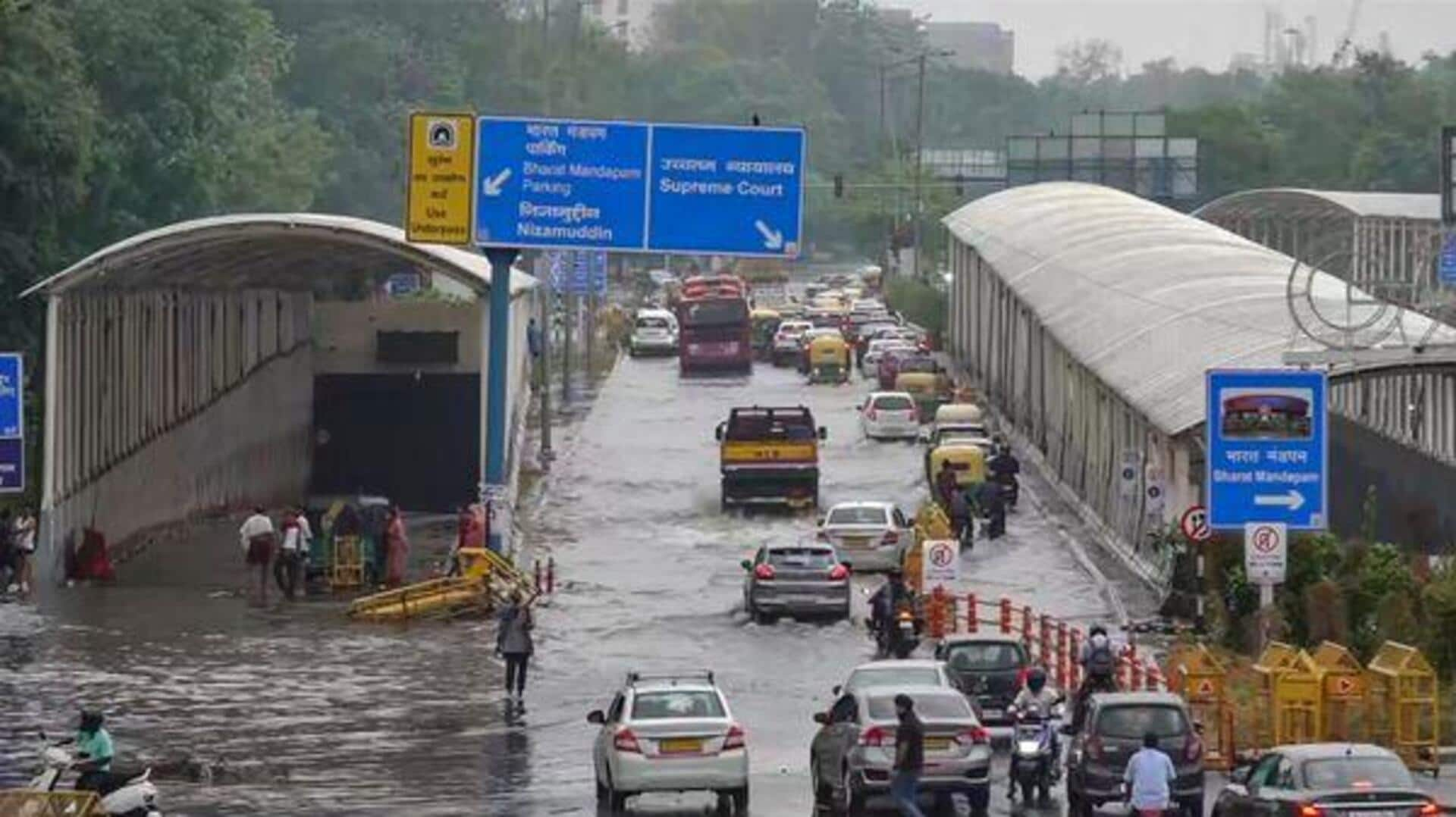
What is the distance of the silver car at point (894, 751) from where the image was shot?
30.9 m

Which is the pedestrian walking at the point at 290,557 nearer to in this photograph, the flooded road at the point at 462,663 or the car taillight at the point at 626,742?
the flooded road at the point at 462,663

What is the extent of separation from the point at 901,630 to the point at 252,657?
7.99 m

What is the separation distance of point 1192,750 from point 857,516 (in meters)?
25.8

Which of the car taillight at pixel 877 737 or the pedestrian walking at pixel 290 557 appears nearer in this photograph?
the car taillight at pixel 877 737

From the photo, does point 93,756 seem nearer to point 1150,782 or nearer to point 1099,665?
point 1150,782

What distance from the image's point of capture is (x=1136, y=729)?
100 feet

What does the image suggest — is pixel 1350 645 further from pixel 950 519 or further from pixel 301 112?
pixel 301 112

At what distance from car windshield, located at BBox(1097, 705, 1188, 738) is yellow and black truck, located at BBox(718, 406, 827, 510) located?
33.9m

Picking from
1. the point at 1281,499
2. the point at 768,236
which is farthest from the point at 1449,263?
the point at 1281,499

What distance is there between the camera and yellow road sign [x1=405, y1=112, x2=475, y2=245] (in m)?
51.2

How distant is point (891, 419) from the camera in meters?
79.2

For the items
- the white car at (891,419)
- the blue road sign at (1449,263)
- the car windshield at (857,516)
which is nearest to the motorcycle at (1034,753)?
the car windshield at (857,516)

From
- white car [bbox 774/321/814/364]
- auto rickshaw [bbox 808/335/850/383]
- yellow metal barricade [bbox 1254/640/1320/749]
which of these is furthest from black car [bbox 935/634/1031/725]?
white car [bbox 774/321/814/364]

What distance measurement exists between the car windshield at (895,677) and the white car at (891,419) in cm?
4527
